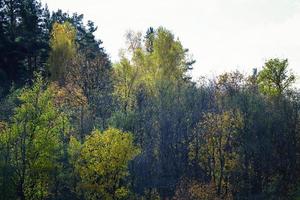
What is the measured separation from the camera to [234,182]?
53812 millimetres

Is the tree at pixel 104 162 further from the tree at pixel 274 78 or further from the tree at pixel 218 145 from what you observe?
the tree at pixel 274 78

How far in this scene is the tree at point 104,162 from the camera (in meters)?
43.6

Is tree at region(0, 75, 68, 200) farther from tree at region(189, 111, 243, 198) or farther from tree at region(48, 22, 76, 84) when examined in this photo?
tree at region(189, 111, 243, 198)

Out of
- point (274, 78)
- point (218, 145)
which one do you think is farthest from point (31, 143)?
point (274, 78)

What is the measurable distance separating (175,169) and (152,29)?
34.3 metres

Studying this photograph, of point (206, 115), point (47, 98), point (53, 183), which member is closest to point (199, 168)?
point (206, 115)

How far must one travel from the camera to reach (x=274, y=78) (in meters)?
59.6

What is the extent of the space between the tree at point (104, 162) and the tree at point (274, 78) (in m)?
23.3

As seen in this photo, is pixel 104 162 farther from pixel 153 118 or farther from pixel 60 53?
pixel 60 53

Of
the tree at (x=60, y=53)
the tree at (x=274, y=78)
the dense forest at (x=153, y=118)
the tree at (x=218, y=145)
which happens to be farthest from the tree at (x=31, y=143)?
the tree at (x=274, y=78)

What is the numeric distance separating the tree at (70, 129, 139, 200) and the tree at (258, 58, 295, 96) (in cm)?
2330

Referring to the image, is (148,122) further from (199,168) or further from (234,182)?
(234,182)

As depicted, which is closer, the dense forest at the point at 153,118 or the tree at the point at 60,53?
the dense forest at the point at 153,118

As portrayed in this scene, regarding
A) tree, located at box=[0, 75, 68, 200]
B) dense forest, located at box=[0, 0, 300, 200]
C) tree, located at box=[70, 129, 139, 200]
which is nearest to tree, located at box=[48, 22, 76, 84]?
dense forest, located at box=[0, 0, 300, 200]
